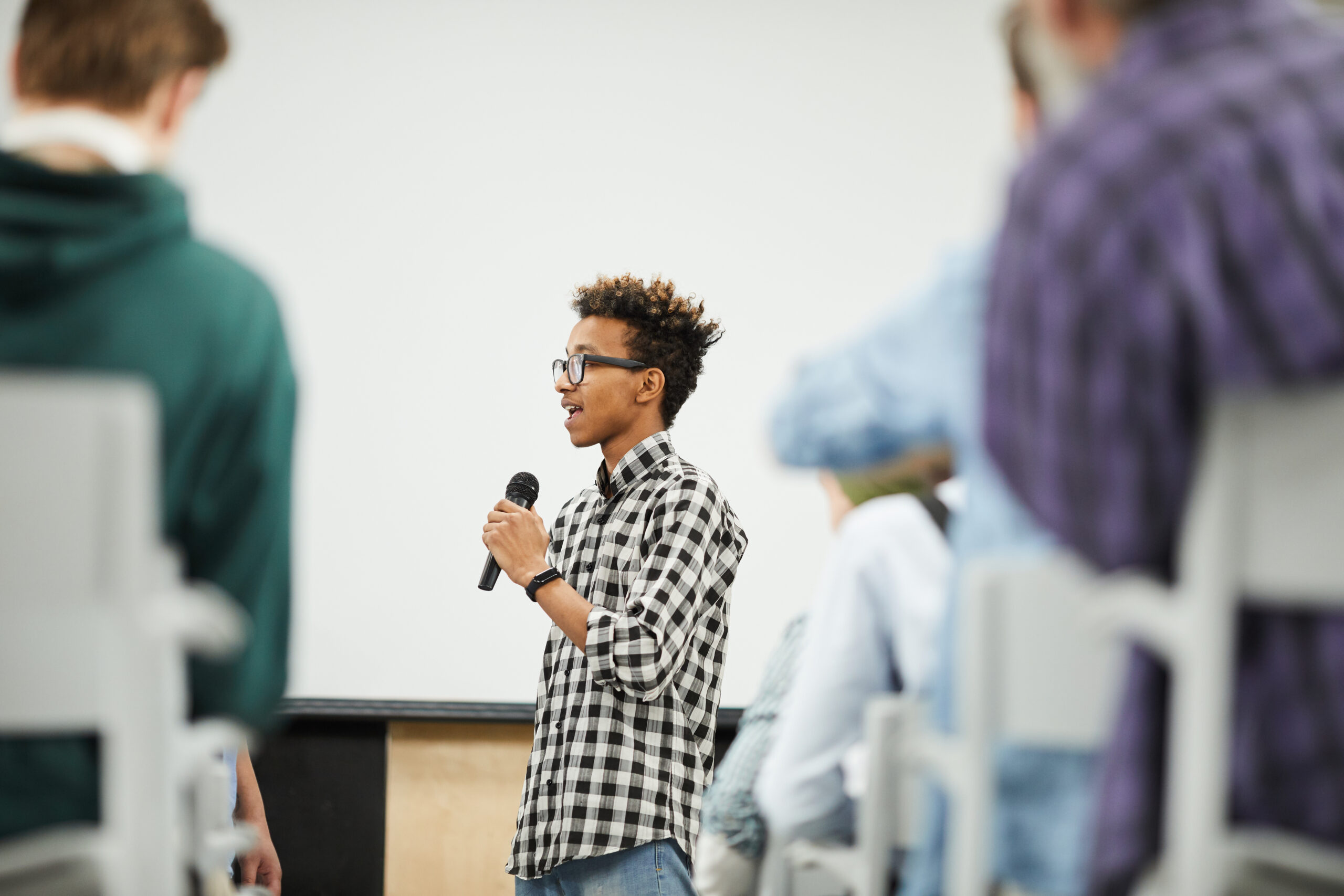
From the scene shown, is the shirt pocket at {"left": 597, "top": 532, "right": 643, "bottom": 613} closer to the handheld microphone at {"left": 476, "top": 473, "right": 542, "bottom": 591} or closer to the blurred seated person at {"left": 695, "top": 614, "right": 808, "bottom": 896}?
the handheld microphone at {"left": 476, "top": 473, "right": 542, "bottom": 591}

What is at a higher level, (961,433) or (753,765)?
(961,433)

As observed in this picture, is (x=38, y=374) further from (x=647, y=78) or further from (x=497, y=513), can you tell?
(x=647, y=78)

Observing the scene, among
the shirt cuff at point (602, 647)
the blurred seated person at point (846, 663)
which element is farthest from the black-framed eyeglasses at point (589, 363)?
the blurred seated person at point (846, 663)

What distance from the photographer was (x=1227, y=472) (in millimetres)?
631

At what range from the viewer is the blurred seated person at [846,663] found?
3.60 ft

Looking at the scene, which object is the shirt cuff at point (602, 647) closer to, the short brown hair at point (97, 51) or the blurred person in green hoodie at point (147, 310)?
the blurred person in green hoodie at point (147, 310)

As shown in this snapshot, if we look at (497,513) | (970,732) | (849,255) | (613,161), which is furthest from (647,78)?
(970,732)

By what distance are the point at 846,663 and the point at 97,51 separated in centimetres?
85

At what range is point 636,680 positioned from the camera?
1690 mm

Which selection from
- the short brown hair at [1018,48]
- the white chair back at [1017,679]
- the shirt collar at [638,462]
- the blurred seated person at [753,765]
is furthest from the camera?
the shirt collar at [638,462]

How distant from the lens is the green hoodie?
0.80 metres

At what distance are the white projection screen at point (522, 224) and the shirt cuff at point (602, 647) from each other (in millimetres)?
1246

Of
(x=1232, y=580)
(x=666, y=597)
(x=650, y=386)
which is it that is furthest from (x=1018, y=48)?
(x=650, y=386)

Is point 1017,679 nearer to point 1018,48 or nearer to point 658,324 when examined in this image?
point 1018,48
